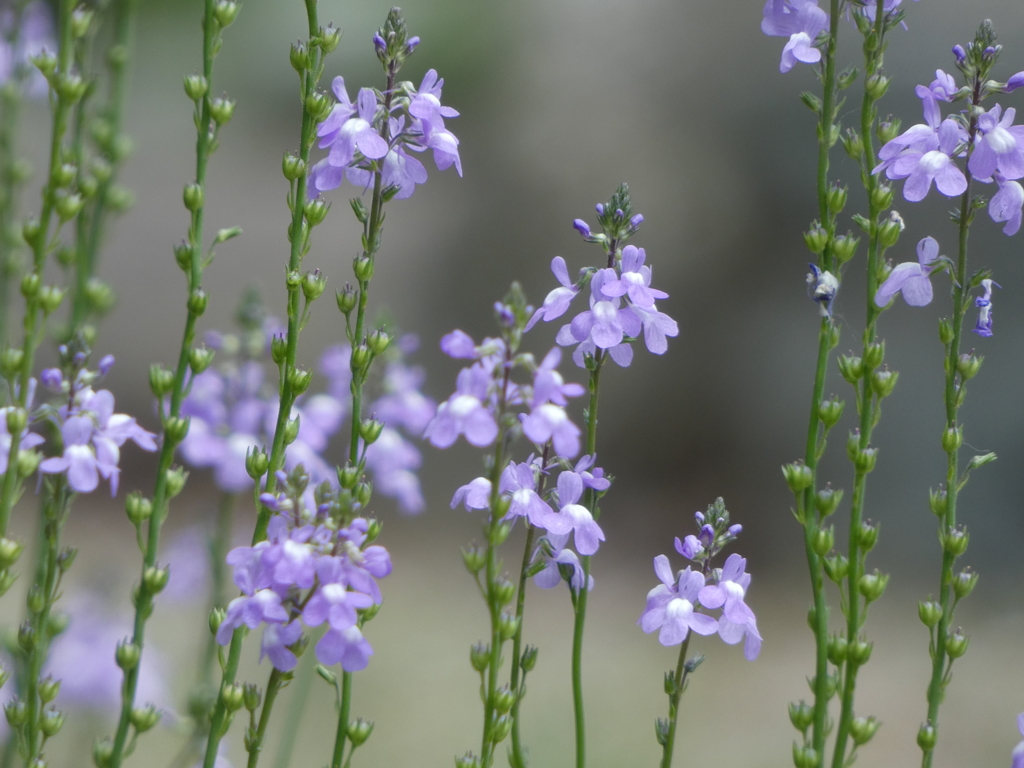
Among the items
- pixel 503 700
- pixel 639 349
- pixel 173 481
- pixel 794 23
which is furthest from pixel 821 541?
pixel 639 349

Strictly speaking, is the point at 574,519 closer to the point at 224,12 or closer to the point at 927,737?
the point at 927,737

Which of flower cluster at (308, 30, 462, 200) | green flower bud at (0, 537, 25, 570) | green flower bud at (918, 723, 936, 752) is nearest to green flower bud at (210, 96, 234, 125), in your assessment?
flower cluster at (308, 30, 462, 200)

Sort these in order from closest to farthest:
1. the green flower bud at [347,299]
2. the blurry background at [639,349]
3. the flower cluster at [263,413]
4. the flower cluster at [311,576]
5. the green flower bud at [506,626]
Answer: the flower cluster at [311,576], the green flower bud at [506,626], the green flower bud at [347,299], the flower cluster at [263,413], the blurry background at [639,349]

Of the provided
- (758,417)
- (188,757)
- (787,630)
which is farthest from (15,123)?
(787,630)

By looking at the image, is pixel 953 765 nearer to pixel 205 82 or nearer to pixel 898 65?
pixel 898 65

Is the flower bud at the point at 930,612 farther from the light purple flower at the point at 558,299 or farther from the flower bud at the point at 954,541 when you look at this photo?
the light purple flower at the point at 558,299

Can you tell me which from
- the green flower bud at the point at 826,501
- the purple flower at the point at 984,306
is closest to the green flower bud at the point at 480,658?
the green flower bud at the point at 826,501
